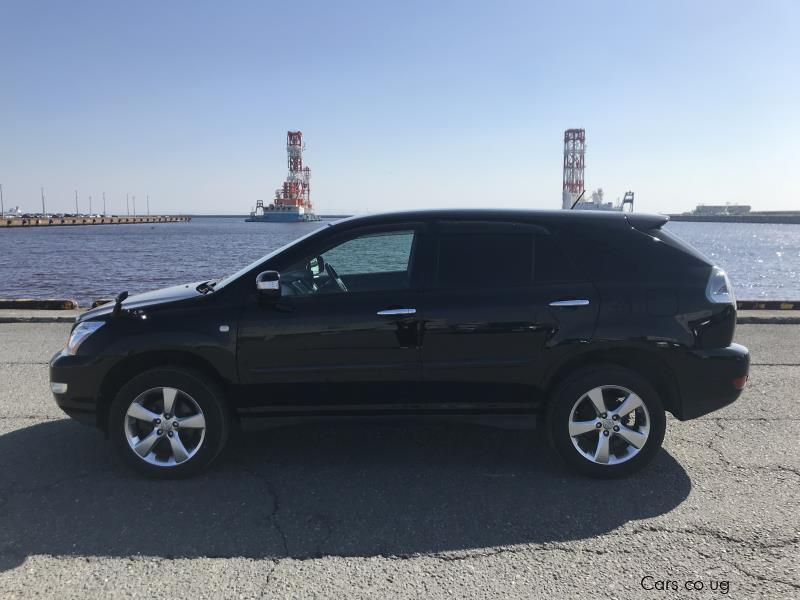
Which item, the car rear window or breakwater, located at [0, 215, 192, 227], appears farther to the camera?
breakwater, located at [0, 215, 192, 227]

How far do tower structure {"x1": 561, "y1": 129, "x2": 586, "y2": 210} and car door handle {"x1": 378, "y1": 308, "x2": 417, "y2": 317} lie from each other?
91.2 metres

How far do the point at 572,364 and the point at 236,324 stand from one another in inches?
84.1

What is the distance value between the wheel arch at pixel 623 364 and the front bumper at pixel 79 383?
285cm

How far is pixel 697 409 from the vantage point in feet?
13.2

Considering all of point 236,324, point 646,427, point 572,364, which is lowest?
point 646,427

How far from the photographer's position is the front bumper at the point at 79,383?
3.97 meters

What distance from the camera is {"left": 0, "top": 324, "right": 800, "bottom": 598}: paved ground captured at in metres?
2.90

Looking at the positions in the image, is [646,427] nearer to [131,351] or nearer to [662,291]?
[662,291]

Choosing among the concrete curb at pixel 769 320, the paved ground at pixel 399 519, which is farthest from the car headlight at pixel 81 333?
the concrete curb at pixel 769 320

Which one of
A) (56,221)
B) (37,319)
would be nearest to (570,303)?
(37,319)

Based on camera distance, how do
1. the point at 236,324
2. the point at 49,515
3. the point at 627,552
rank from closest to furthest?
1. the point at 627,552
2. the point at 49,515
3. the point at 236,324

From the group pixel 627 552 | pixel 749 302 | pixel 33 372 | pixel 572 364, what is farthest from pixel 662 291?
pixel 749 302

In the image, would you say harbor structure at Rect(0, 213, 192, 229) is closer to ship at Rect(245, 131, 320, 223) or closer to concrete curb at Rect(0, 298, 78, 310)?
ship at Rect(245, 131, 320, 223)

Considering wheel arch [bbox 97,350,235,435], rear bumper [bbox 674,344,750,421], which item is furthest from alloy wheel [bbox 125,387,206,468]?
rear bumper [bbox 674,344,750,421]
